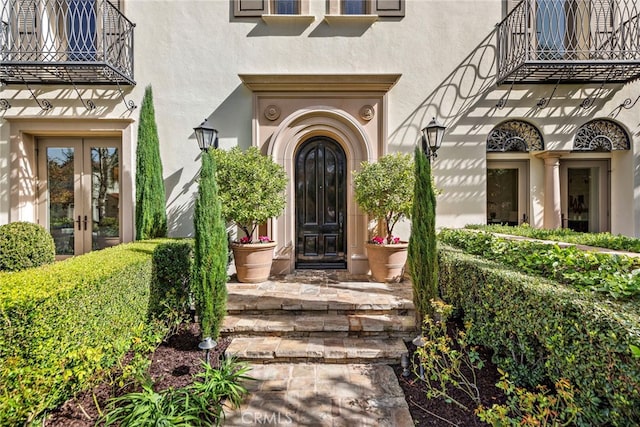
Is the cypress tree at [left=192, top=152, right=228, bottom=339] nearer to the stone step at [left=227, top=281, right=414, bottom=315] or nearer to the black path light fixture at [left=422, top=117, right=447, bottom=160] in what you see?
the stone step at [left=227, top=281, right=414, bottom=315]

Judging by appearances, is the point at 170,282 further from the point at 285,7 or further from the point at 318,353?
the point at 285,7

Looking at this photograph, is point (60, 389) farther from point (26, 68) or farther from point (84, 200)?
point (26, 68)

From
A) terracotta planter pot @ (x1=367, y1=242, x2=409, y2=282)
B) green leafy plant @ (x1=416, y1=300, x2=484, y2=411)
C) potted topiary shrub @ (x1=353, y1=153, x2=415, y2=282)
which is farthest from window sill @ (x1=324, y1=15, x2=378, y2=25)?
green leafy plant @ (x1=416, y1=300, x2=484, y2=411)

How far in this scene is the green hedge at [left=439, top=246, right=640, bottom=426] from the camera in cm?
185

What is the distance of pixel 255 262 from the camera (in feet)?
18.5

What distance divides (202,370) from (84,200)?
5.28 meters

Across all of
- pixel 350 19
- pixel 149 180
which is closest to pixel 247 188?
pixel 149 180

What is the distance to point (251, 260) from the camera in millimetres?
5609

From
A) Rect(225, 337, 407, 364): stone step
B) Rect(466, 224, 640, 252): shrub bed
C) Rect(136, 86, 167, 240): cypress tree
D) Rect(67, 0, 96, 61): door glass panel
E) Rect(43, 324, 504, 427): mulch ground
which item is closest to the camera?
Rect(43, 324, 504, 427): mulch ground

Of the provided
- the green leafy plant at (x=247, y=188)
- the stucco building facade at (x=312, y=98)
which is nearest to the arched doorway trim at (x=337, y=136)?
the stucco building facade at (x=312, y=98)

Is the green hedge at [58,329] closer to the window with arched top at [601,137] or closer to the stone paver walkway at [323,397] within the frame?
the stone paver walkway at [323,397]

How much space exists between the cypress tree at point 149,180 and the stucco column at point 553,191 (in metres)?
7.88

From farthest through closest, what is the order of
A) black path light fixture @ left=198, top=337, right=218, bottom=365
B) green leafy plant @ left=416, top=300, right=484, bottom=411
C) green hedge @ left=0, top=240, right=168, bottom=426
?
black path light fixture @ left=198, top=337, right=218, bottom=365 → green leafy plant @ left=416, top=300, right=484, bottom=411 → green hedge @ left=0, top=240, right=168, bottom=426

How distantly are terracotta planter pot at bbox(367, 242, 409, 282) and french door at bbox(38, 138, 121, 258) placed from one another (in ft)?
17.8
